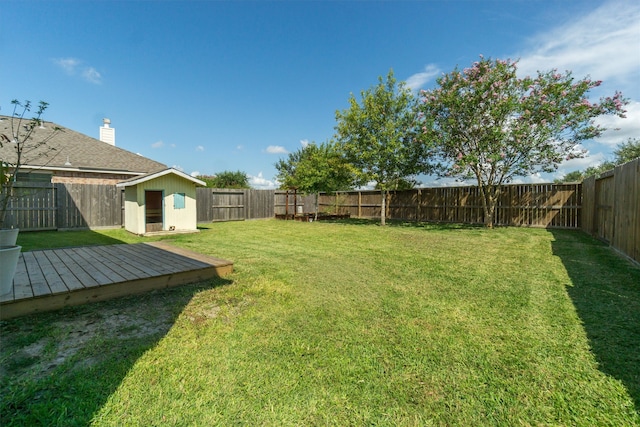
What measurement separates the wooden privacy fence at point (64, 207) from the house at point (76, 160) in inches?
69.2

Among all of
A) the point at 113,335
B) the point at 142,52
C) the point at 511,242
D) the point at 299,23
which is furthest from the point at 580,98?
the point at 142,52

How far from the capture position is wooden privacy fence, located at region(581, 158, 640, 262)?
4.71m

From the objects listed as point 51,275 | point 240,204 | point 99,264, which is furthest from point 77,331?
point 240,204

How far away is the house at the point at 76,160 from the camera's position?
37.8ft

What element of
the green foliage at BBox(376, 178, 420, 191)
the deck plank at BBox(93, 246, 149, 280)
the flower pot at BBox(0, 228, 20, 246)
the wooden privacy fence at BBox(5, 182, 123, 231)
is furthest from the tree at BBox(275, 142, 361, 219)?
the flower pot at BBox(0, 228, 20, 246)

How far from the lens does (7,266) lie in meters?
2.77

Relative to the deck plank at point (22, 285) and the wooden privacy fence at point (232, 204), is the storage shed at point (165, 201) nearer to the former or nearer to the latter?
the wooden privacy fence at point (232, 204)

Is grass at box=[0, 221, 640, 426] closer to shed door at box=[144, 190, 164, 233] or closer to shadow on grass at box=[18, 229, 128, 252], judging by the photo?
shadow on grass at box=[18, 229, 128, 252]

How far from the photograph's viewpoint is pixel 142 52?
36.2 feet

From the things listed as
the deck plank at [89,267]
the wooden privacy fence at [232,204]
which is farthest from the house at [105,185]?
the deck plank at [89,267]

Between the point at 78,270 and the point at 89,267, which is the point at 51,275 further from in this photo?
the point at 89,267

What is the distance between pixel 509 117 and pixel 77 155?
18.6 metres

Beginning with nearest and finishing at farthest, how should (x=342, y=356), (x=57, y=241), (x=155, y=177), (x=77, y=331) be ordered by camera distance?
(x=342, y=356), (x=77, y=331), (x=57, y=241), (x=155, y=177)

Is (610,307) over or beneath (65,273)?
beneath
